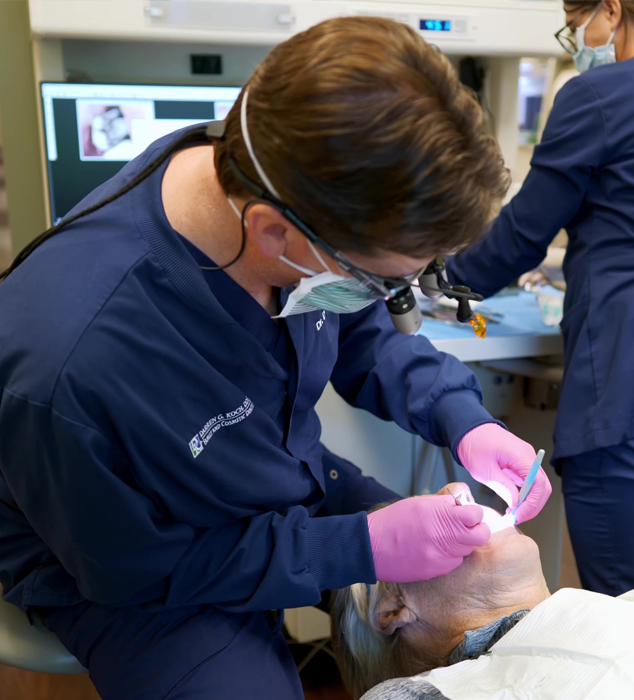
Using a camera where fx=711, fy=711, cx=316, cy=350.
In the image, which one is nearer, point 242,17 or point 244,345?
point 244,345

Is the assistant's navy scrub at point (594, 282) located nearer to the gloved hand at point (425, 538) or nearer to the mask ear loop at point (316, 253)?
the gloved hand at point (425, 538)

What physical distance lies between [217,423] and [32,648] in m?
0.45

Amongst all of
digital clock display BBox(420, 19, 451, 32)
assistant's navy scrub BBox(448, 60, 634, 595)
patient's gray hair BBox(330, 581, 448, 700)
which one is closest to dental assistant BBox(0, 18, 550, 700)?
patient's gray hair BBox(330, 581, 448, 700)

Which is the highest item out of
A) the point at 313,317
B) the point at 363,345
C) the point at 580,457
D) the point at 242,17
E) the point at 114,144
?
the point at 242,17

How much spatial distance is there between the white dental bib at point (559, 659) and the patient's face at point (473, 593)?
0.11 meters

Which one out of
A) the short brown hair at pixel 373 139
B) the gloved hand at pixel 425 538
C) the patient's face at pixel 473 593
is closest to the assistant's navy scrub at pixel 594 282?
the patient's face at pixel 473 593

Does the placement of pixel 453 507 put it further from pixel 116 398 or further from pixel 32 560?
pixel 32 560

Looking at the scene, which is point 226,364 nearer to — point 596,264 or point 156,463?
point 156,463

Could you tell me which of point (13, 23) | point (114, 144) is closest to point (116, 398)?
point (114, 144)

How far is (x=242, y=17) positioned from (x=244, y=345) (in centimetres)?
110

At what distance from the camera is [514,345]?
1.62 m

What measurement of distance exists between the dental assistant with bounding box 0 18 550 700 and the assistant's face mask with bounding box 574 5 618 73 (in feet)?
2.84

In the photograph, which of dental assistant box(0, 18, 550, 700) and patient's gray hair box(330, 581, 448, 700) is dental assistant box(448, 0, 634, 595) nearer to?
dental assistant box(0, 18, 550, 700)

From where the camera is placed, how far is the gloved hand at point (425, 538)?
964 mm
